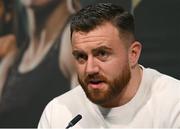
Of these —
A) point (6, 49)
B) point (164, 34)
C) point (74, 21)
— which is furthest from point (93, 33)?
point (6, 49)

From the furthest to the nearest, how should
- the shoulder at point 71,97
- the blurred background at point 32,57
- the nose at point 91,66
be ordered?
the blurred background at point 32,57 → the shoulder at point 71,97 → the nose at point 91,66

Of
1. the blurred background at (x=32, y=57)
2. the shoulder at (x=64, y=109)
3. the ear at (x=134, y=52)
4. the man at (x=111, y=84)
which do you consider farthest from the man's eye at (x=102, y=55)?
the blurred background at (x=32, y=57)

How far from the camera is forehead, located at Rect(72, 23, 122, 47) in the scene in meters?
1.05

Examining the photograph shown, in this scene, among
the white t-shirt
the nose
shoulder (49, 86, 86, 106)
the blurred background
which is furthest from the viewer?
the blurred background

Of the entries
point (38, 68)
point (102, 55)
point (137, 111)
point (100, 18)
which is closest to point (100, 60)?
point (102, 55)

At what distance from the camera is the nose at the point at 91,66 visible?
1.03 m

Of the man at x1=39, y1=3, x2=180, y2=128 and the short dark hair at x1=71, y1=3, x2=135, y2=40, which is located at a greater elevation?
the short dark hair at x1=71, y1=3, x2=135, y2=40

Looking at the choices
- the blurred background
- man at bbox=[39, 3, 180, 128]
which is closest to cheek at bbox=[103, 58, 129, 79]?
man at bbox=[39, 3, 180, 128]

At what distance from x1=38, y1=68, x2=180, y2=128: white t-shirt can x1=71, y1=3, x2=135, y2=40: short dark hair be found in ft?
0.66

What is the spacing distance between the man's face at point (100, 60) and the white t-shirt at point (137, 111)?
0.09 m

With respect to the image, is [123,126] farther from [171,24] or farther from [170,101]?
[171,24]

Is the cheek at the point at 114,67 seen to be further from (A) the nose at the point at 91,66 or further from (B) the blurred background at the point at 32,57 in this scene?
(B) the blurred background at the point at 32,57

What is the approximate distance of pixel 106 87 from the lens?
1.08 m

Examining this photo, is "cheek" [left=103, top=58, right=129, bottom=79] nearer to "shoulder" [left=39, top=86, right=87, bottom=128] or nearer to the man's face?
the man's face
